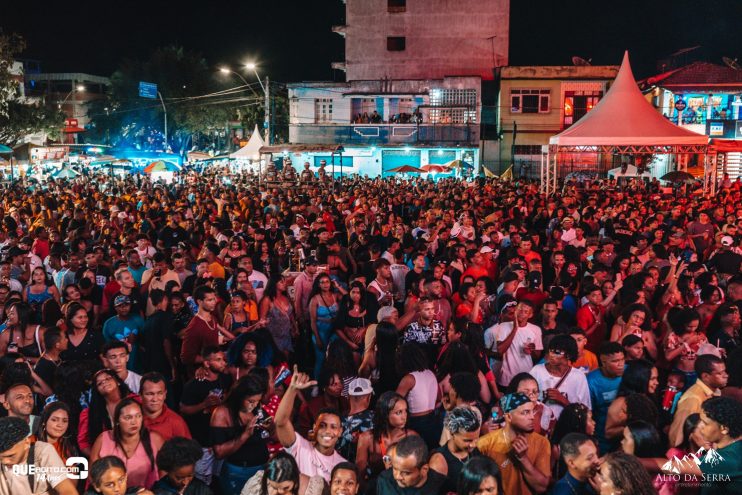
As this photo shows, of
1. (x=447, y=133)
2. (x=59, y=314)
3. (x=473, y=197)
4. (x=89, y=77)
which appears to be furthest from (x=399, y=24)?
(x=89, y=77)

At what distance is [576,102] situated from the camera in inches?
1361

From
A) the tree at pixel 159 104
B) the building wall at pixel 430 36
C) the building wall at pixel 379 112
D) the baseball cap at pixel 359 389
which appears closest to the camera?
the baseball cap at pixel 359 389

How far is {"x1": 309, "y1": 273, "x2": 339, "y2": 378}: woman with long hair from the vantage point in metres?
6.97

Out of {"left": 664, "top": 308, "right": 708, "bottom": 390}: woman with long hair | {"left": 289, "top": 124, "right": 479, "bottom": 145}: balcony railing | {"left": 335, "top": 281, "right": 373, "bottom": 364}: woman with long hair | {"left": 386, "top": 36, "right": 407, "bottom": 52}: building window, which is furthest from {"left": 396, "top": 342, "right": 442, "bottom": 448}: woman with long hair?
{"left": 386, "top": 36, "right": 407, "bottom": 52}: building window

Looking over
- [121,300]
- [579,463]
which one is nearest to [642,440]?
[579,463]

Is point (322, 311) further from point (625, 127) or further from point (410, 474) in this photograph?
point (625, 127)

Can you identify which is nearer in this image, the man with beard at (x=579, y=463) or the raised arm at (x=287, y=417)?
the man with beard at (x=579, y=463)

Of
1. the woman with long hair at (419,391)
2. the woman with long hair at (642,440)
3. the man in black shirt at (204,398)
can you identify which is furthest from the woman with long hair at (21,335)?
the woman with long hair at (642,440)

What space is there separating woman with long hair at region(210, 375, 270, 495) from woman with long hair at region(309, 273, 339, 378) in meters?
2.58

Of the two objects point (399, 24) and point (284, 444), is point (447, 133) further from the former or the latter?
point (284, 444)

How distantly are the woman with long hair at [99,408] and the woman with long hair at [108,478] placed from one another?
824 mm

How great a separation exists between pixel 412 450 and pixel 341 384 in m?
1.41

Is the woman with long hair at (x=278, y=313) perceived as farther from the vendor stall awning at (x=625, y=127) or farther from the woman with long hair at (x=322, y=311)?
the vendor stall awning at (x=625, y=127)

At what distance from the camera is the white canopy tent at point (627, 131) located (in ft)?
57.5
